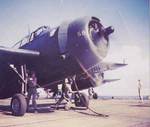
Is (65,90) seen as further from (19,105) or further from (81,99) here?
(19,105)

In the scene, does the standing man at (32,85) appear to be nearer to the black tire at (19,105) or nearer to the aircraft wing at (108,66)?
the black tire at (19,105)

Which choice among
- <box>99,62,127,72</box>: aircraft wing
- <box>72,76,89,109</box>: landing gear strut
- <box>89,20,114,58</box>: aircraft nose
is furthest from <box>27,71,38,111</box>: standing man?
<box>99,62,127,72</box>: aircraft wing

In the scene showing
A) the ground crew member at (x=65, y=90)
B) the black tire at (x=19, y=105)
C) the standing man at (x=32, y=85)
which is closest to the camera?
the black tire at (x=19, y=105)

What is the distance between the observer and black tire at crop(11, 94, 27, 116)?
31.4 feet

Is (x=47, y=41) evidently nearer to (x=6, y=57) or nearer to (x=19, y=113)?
(x=6, y=57)

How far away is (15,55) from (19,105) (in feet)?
7.53

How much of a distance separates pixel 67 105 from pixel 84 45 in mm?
3823

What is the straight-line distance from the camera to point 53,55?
32.4 feet

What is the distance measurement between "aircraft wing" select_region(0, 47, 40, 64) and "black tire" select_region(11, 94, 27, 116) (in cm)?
169

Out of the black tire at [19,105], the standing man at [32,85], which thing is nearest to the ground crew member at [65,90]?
the standing man at [32,85]

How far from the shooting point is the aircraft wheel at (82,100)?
12.8 meters

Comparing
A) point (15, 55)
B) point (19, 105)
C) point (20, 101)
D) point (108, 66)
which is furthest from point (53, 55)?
point (108, 66)

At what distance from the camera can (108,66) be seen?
15125 millimetres

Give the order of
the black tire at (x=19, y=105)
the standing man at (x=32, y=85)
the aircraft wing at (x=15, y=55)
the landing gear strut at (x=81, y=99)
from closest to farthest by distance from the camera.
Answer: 1. the black tire at (x=19, y=105)
2. the aircraft wing at (x=15, y=55)
3. the standing man at (x=32, y=85)
4. the landing gear strut at (x=81, y=99)
